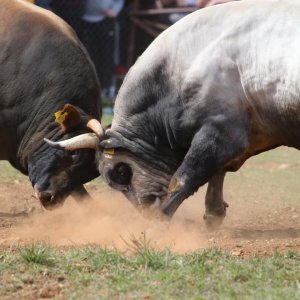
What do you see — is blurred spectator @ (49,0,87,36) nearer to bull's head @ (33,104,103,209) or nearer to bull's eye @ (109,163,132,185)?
bull's head @ (33,104,103,209)

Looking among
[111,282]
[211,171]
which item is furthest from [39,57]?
[111,282]

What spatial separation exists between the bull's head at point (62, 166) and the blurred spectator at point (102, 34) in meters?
7.95

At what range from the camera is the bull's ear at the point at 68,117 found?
24.4 feet

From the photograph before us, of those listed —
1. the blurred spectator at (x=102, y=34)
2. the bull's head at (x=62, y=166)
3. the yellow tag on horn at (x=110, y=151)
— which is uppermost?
the yellow tag on horn at (x=110, y=151)

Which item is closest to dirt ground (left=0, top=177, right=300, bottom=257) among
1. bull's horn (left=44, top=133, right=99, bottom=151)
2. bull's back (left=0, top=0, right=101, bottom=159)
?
bull's horn (left=44, top=133, right=99, bottom=151)

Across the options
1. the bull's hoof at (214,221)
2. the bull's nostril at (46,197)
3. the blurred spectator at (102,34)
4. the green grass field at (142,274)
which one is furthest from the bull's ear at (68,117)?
the blurred spectator at (102,34)

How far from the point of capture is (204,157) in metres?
6.75

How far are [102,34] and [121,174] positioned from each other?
8.80 metres

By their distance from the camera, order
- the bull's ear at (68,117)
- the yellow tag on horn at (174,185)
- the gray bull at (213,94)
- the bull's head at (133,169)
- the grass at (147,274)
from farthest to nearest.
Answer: the bull's ear at (68,117) < the bull's head at (133,169) < the yellow tag on horn at (174,185) < the gray bull at (213,94) < the grass at (147,274)

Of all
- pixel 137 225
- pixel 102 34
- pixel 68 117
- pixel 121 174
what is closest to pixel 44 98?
pixel 68 117

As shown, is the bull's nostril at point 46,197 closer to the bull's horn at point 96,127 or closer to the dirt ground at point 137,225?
the dirt ground at point 137,225

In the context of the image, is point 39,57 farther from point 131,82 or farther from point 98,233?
point 98,233

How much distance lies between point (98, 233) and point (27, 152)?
1.00 m

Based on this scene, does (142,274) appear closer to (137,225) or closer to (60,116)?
(137,225)
